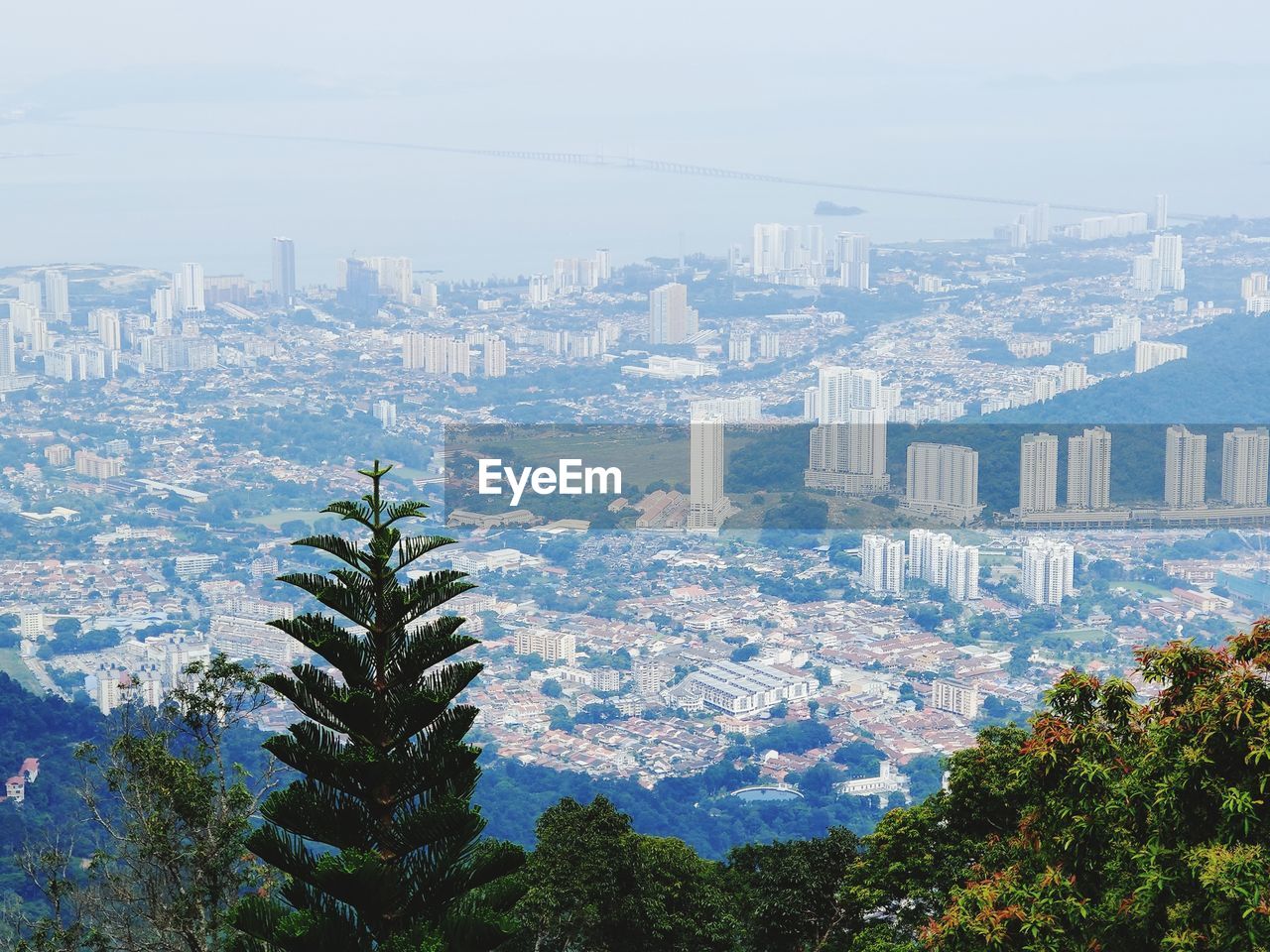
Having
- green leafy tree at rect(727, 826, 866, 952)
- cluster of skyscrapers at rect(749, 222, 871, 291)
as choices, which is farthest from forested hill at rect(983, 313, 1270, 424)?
green leafy tree at rect(727, 826, 866, 952)

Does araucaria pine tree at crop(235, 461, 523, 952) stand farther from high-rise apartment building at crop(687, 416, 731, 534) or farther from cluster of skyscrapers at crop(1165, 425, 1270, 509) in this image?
cluster of skyscrapers at crop(1165, 425, 1270, 509)

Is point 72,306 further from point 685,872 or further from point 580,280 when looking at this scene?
point 685,872

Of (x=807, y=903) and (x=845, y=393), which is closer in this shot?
(x=807, y=903)

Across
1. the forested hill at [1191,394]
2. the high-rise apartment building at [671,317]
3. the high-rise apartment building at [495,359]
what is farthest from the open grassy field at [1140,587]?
the high-rise apartment building at [495,359]

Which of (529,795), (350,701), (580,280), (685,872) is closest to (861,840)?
(685,872)

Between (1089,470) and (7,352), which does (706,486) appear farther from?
(7,352)

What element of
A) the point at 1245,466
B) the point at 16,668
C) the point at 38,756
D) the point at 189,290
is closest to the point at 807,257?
the point at 1245,466
